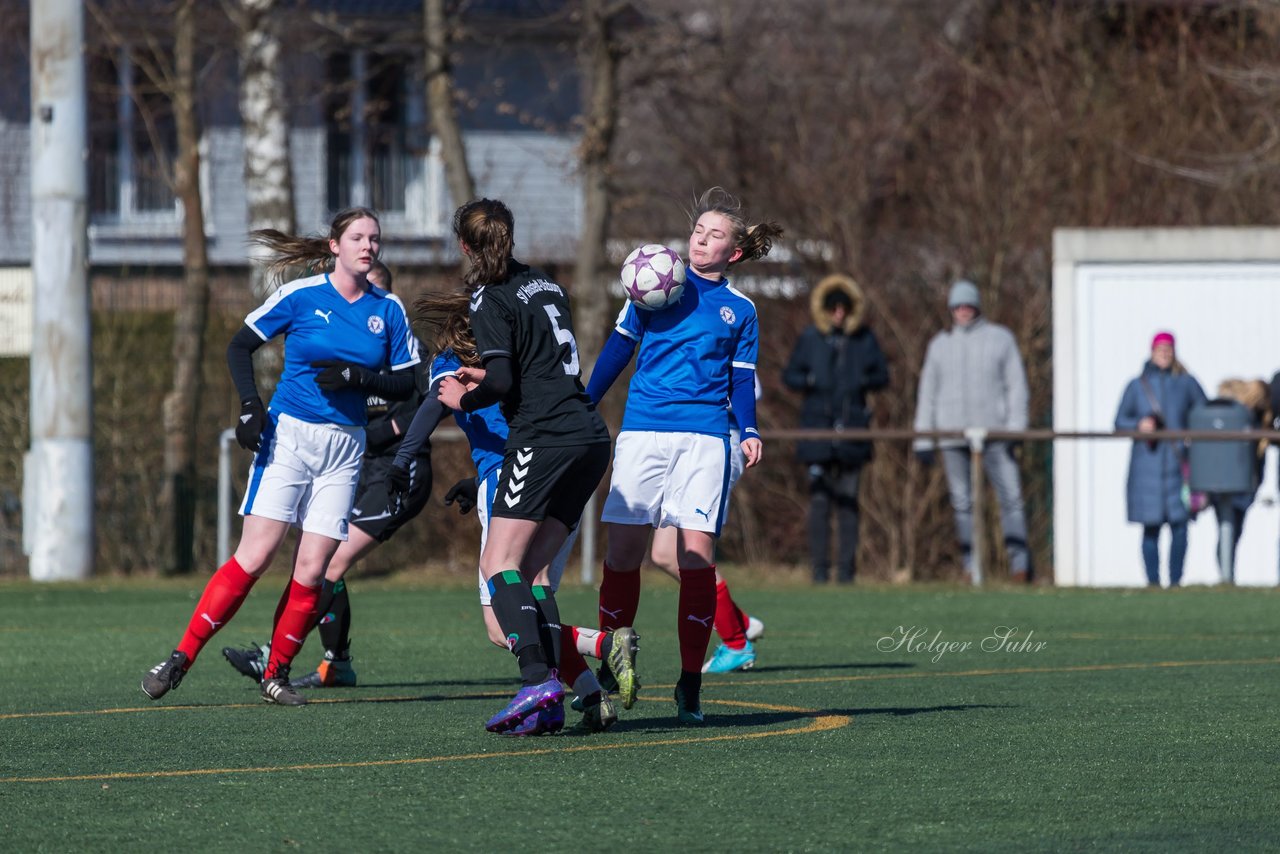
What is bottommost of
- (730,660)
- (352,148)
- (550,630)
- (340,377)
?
(730,660)

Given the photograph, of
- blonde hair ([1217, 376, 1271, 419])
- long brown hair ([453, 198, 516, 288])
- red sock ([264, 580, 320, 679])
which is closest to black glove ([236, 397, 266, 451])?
red sock ([264, 580, 320, 679])

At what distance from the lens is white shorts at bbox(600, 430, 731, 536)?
7.69 m

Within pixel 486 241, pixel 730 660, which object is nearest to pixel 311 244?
pixel 486 241

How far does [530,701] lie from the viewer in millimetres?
7078

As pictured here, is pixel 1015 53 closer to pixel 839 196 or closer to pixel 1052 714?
pixel 839 196

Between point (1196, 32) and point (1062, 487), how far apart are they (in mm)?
9185

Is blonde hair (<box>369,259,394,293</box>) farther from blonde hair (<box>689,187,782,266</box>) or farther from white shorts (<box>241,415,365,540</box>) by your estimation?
blonde hair (<box>689,187,782,266</box>)

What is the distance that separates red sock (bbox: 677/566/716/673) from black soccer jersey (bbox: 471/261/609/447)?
28.0 inches

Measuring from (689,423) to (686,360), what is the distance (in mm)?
224

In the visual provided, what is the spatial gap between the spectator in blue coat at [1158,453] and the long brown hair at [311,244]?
27.5ft

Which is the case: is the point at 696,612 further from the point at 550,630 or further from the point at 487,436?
the point at 487,436

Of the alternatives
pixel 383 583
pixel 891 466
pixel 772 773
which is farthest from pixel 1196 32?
pixel 772 773

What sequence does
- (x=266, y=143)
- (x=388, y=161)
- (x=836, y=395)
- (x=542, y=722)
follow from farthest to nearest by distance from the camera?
(x=388, y=161), (x=266, y=143), (x=836, y=395), (x=542, y=722)

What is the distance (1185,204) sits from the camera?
21.2 m
